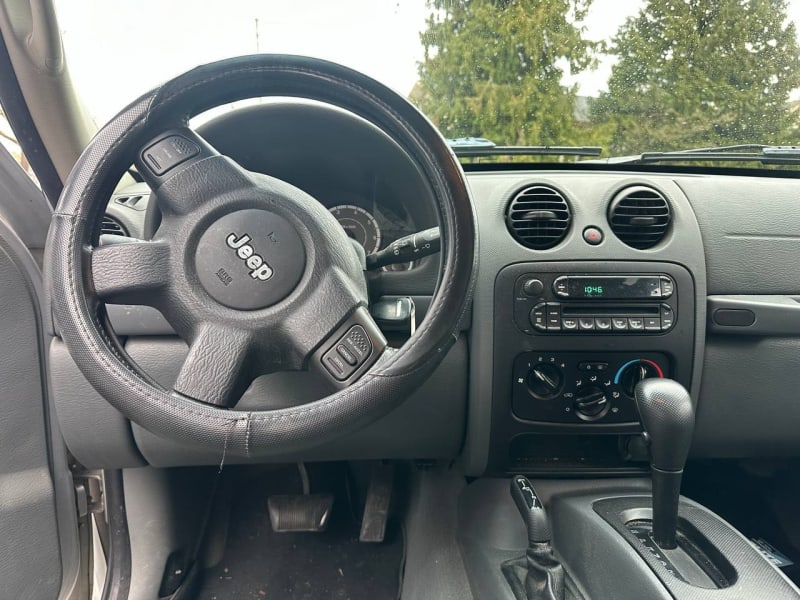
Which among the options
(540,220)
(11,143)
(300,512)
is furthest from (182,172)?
(300,512)

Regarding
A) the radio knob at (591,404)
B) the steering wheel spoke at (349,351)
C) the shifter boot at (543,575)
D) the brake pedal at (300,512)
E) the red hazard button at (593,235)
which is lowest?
the brake pedal at (300,512)

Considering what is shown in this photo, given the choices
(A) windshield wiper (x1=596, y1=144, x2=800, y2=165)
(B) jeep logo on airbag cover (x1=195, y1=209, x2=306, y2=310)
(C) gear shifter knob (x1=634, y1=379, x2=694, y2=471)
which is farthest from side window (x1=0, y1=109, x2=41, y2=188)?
(A) windshield wiper (x1=596, y1=144, x2=800, y2=165)

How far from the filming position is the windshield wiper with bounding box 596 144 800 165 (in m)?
1.61

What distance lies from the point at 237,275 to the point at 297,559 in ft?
4.11

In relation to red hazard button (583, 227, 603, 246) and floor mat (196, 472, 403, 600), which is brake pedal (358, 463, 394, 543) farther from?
red hazard button (583, 227, 603, 246)

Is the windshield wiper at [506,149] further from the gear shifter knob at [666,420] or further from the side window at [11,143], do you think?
the side window at [11,143]

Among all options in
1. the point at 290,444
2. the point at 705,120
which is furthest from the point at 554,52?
the point at 290,444

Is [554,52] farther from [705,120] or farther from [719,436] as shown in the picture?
[719,436]

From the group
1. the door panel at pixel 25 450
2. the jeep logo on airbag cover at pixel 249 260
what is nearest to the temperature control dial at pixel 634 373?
the jeep logo on airbag cover at pixel 249 260

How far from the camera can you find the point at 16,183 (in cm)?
146

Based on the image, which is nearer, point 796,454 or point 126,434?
point 126,434

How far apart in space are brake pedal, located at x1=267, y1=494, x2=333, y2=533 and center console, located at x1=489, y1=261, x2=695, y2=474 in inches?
29.5

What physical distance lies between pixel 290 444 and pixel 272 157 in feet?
2.56

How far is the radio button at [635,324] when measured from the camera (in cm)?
139
